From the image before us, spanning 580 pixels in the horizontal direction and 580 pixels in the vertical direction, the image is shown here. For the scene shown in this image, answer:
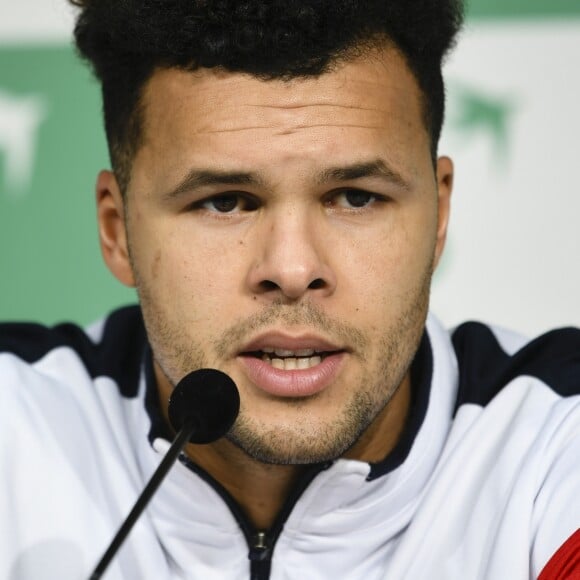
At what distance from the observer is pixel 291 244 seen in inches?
51.6

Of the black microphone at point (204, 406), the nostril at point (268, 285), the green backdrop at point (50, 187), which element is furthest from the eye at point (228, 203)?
the green backdrop at point (50, 187)

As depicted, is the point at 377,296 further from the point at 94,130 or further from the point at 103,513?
the point at 94,130

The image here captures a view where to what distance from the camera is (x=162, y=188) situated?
1.42 m

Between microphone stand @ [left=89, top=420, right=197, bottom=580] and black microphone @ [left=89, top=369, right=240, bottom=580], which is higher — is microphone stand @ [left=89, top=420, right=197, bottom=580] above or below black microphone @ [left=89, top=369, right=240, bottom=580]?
below

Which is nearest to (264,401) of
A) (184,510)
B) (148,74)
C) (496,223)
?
(184,510)

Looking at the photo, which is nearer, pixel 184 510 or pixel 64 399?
pixel 184 510

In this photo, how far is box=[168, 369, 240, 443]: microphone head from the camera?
1155mm

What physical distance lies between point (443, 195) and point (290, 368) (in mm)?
413

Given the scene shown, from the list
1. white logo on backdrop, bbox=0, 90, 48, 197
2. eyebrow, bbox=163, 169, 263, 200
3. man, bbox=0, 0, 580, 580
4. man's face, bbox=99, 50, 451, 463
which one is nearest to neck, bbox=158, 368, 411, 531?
man, bbox=0, 0, 580, 580

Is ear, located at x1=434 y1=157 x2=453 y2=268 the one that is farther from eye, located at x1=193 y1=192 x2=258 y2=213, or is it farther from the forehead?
eye, located at x1=193 y1=192 x2=258 y2=213

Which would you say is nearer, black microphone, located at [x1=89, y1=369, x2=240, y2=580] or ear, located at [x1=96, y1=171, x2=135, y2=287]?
black microphone, located at [x1=89, y1=369, x2=240, y2=580]

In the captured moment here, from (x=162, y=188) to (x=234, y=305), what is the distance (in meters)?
0.18

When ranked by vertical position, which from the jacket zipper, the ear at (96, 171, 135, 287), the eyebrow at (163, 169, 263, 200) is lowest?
the jacket zipper

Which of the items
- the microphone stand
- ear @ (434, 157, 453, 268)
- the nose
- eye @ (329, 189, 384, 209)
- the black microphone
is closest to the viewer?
the microphone stand
